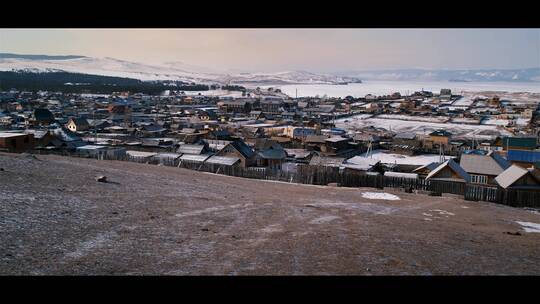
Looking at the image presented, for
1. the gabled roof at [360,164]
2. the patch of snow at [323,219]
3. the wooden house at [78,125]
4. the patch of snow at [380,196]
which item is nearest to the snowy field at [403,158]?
the gabled roof at [360,164]

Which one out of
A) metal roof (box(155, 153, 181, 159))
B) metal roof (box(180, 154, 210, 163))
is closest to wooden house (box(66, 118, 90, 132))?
metal roof (box(155, 153, 181, 159))

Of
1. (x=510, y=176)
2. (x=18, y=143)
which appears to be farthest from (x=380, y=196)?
(x=18, y=143)

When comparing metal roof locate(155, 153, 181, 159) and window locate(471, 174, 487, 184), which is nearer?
window locate(471, 174, 487, 184)

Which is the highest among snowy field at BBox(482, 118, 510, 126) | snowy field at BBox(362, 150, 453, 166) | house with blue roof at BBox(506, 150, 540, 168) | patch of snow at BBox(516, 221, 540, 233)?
snowy field at BBox(482, 118, 510, 126)

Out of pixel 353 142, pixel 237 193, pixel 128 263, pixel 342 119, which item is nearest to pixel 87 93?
pixel 342 119

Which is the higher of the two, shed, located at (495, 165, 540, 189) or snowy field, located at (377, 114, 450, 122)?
snowy field, located at (377, 114, 450, 122)

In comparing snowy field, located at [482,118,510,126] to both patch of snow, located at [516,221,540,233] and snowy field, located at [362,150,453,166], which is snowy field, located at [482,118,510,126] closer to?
snowy field, located at [362,150,453,166]

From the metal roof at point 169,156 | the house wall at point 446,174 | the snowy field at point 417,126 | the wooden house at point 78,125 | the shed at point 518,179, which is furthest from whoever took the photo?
the snowy field at point 417,126

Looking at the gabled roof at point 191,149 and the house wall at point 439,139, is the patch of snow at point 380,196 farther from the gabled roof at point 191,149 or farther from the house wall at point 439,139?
the house wall at point 439,139

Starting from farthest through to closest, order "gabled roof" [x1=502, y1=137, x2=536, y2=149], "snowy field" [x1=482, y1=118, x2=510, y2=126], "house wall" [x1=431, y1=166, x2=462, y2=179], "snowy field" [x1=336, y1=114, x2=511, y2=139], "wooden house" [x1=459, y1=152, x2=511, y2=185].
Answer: "snowy field" [x1=482, y1=118, x2=510, y2=126]
"snowy field" [x1=336, y1=114, x2=511, y2=139]
"gabled roof" [x1=502, y1=137, x2=536, y2=149]
"wooden house" [x1=459, y1=152, x2=511, y2=185]
"house wall" [x1=431, y1=166, x2=462, y2=179]
